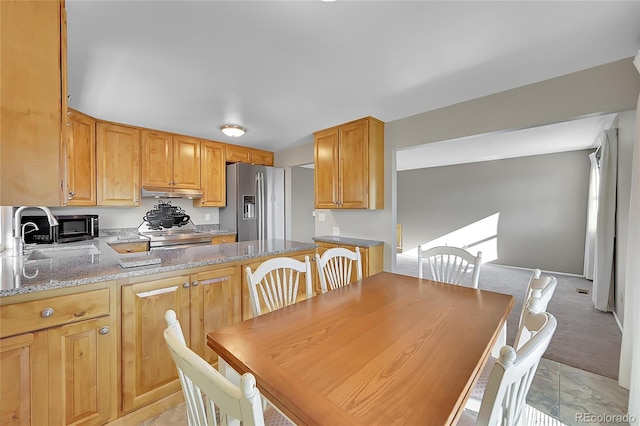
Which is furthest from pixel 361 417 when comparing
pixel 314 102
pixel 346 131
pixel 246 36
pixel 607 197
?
pixel 607 197

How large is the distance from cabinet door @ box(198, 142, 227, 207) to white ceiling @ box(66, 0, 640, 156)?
1270mm

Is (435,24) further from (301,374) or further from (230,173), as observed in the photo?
(230,173)

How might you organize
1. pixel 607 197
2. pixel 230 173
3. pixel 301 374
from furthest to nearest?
1. pixel 230 173
2. pixel 607 197
3. pixel 301 374

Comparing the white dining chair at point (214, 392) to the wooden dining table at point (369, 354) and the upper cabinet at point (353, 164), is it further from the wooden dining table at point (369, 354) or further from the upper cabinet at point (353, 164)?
the upper cabinet at point (353, 164)

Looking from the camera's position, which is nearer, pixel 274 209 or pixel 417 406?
pixel 417 406

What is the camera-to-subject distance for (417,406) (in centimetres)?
65

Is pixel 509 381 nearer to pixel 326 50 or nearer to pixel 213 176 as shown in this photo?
pixel 326 50

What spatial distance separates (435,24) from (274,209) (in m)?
3.36

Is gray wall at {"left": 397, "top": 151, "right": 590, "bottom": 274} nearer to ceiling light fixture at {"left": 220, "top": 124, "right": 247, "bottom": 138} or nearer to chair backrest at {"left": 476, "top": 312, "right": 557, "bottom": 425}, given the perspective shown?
ceiling light fixture at {"left": 220, "top": 124, "right": 247, "bottom": 138}

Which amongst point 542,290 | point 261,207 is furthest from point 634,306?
point 261,207

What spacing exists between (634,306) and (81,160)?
5.00m

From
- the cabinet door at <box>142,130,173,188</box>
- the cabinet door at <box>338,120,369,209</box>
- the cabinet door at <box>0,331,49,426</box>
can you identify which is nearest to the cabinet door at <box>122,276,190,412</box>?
the cabinet door at <box>0,331,49,426</box>

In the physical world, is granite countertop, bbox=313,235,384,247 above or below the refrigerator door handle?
below

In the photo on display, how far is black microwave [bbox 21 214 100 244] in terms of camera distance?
2.68 m
